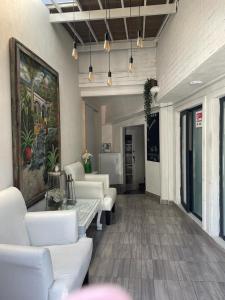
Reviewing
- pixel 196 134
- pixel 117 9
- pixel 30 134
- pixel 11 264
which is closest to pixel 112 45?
pixel 117 9

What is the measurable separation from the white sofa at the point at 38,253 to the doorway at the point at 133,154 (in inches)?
234

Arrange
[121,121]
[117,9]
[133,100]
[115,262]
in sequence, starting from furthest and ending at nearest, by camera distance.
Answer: [121,121]
[133,100]
[117,9]
[115,262]

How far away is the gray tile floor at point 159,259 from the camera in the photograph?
242 centimetres

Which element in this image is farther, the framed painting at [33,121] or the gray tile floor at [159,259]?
the framed painting at [33,121]

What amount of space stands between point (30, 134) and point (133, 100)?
155 inches

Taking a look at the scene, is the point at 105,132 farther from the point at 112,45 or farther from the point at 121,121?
the point at 112,45

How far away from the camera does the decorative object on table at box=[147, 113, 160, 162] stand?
5.75 metres

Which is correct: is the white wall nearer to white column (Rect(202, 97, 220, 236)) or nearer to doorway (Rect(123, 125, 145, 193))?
white column (Rect(202, 97, 220, 236))

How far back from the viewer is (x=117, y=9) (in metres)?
3.77

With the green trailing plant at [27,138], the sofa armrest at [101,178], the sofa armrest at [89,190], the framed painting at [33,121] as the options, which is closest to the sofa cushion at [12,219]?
the framed painting at [33,121]

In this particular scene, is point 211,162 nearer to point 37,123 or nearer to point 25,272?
point 37,123

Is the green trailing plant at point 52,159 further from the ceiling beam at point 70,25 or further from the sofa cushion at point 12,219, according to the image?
the ceiling beam at point 70,25

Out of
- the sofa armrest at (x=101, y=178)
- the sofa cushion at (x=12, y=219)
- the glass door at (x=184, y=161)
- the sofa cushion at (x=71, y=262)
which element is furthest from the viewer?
the sofa armrest at (x=101, y=178)

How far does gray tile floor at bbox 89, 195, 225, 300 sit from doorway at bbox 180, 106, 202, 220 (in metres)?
0.33
